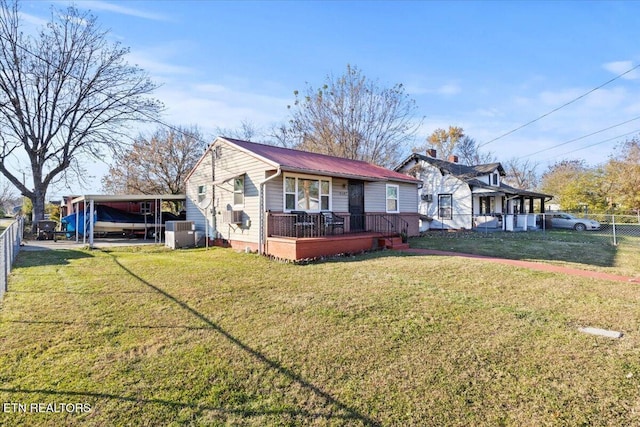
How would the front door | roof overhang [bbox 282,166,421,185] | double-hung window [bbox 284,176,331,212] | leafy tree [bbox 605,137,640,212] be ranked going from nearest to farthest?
roof overhang [bbox 282,166,421,185] → double-hung window [bbox 284,176,331,212] → the front door → leafy tree [bbox 605,137,640,212]

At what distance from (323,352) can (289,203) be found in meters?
7.99

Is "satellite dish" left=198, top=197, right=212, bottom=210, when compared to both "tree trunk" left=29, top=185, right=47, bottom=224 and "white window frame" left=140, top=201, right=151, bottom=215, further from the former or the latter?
"tree trunk" left=29, top=185, right=47, bottom=224

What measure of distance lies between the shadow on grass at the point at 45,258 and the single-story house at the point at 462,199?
1717cm

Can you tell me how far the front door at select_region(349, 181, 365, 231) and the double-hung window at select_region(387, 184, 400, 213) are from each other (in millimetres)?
1814

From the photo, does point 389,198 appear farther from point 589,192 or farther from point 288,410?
point 589,192

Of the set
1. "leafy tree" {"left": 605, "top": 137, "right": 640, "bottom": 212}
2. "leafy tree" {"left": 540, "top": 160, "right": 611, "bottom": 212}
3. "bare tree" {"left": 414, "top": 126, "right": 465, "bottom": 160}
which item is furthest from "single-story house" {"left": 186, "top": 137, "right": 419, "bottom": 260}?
"bare tree" {"left": 414, "top": 126, "right": 465, "bottom": 160}

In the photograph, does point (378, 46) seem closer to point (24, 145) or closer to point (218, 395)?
point (218, 395)

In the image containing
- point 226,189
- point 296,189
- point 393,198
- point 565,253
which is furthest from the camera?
point 393,198

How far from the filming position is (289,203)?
11.4m

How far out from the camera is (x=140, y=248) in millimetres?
12891

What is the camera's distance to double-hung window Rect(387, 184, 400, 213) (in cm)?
1509

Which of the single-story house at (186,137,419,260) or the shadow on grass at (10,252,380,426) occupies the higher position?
the single-story house at (186,137,419,260)

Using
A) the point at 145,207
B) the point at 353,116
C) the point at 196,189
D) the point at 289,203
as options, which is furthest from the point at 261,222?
the point at 353,116

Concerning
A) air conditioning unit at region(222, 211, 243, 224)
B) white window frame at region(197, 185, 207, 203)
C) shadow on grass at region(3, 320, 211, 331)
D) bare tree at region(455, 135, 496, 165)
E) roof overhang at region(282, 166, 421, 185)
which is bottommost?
shadow on grass at region(3, 320, 211, 331)
